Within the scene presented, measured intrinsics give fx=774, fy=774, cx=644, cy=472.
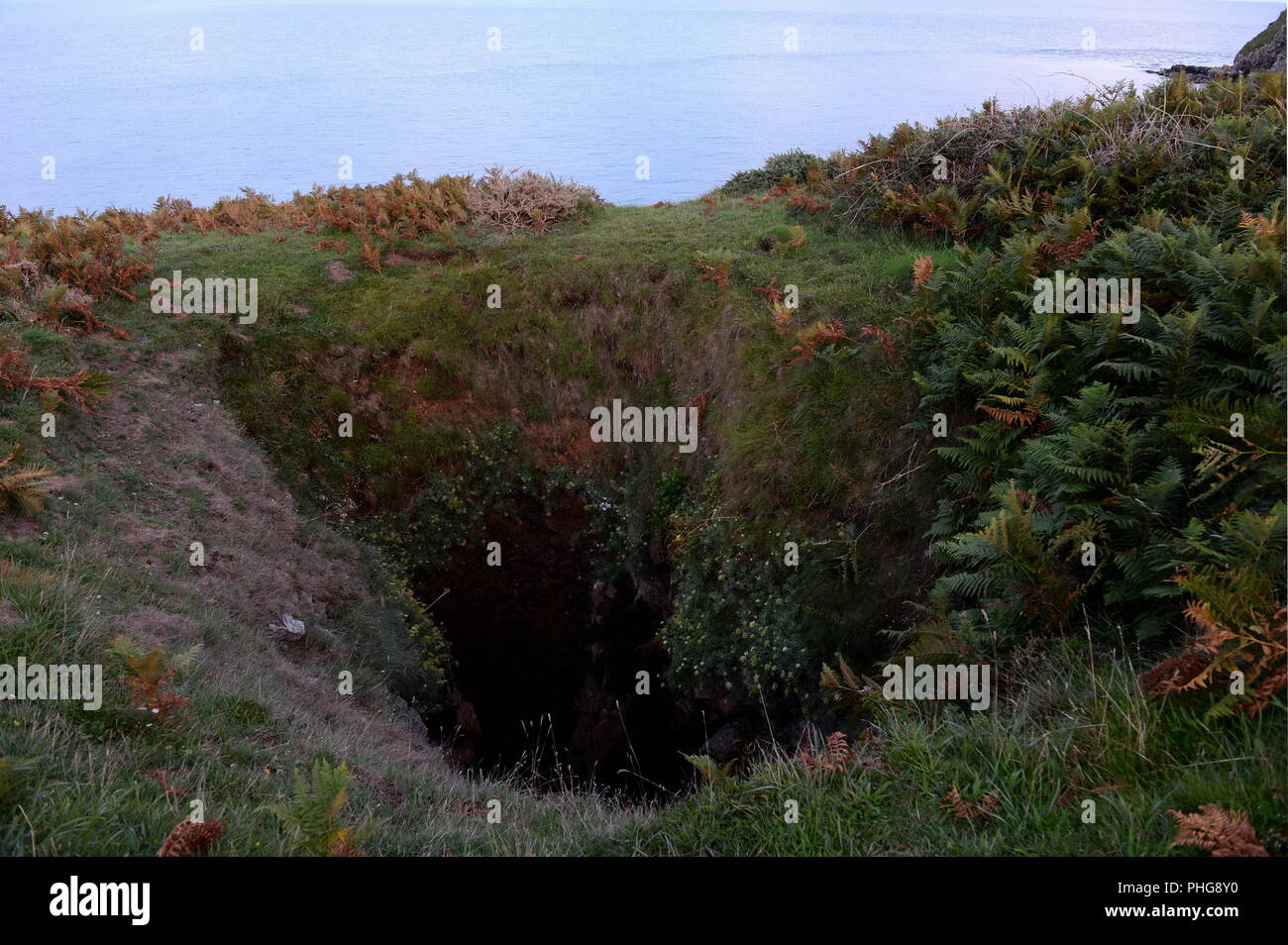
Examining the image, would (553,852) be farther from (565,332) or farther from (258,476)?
(565,332)

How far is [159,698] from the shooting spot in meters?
5.70

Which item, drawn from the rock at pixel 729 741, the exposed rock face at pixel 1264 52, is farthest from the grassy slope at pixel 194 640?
the exposed rock face at pixel 1264 52

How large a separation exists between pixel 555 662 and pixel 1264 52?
131 ft

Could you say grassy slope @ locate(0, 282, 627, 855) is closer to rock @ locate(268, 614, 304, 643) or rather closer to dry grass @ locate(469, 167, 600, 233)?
rock @ locate(268, 614, 304, 643)

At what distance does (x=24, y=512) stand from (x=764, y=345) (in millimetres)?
8961

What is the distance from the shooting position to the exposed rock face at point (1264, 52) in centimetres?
3147

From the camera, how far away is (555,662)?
12.3 m

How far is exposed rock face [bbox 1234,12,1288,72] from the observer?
31469 mm

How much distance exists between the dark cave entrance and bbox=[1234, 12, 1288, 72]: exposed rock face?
3400cm
